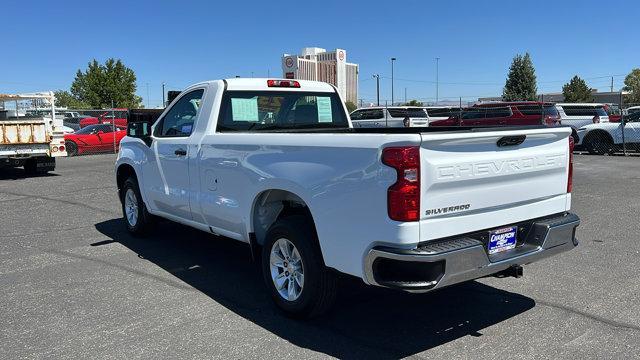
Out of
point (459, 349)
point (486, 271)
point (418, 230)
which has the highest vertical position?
point (418, 230)

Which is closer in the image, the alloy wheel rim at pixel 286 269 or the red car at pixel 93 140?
the alloy wheel rim at pixel 286 269

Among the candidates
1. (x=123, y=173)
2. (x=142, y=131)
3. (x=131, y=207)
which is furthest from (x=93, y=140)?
(x=142, y=131)

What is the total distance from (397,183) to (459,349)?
135 cm

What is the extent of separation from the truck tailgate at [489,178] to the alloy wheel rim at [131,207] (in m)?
4.75

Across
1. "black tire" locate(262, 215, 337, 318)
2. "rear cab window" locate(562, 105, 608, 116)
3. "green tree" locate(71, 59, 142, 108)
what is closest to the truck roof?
"black tire" locate(262, 215, 337, 318)

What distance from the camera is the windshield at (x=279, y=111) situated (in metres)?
5.66

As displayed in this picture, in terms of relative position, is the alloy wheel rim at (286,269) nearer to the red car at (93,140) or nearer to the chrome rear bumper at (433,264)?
the chrome rear bumper at (433,264)

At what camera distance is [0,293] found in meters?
5.28

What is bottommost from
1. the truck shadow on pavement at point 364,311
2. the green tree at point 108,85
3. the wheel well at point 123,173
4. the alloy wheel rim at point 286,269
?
the truck shadow on pavement at point 364,311

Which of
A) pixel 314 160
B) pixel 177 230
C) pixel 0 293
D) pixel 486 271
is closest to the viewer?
pixel 486 271

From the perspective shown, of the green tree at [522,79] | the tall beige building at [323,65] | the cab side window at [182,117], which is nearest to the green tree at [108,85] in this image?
the tall beige building at [323,65]

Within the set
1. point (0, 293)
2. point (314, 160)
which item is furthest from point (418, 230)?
point (0, 293)

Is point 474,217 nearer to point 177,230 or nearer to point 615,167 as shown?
point 177,230

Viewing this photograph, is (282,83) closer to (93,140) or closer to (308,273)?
(308,273)
